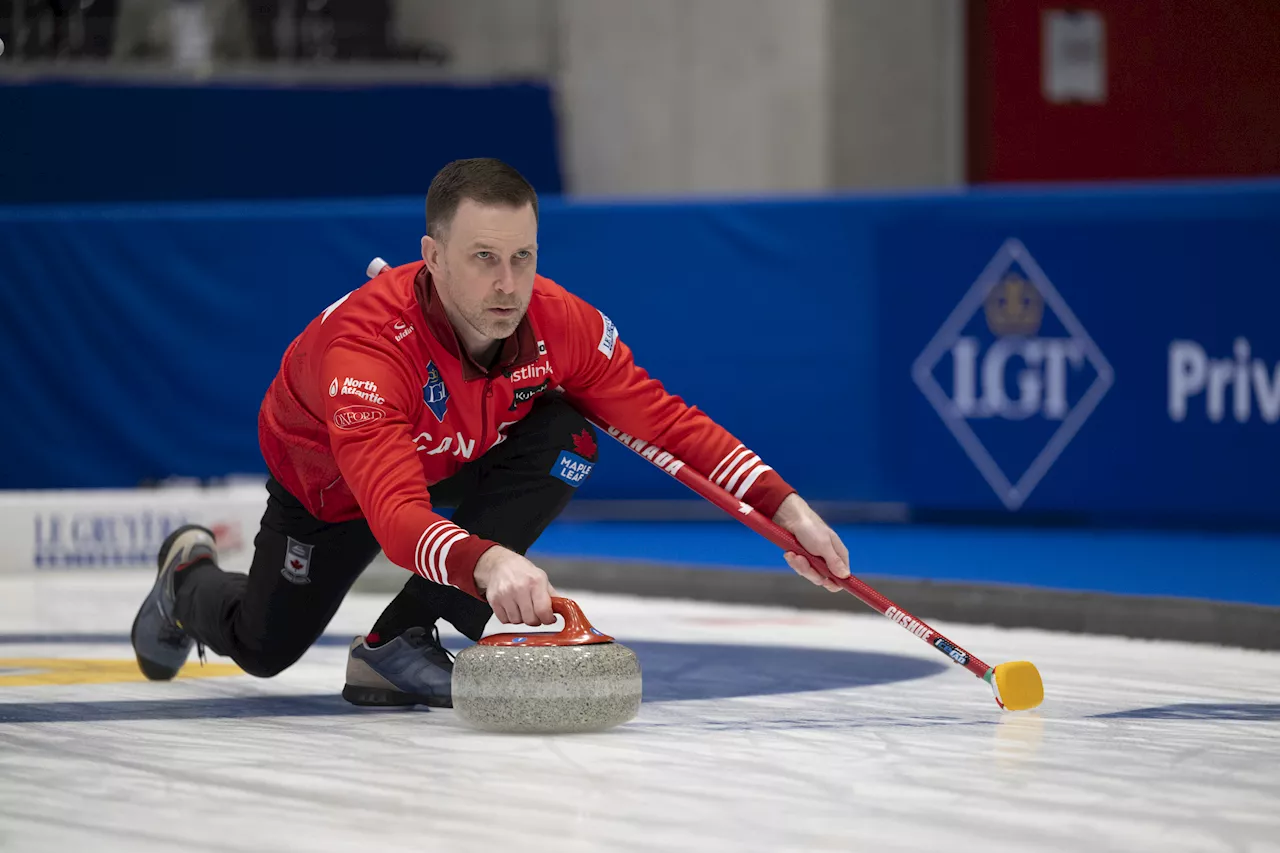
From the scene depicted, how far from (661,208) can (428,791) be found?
6129mm

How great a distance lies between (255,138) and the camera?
41.0 feet

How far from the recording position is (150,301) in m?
9.06

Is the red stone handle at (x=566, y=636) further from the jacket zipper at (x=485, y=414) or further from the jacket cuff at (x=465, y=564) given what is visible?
the jacket zipper at (x=485, y=414)

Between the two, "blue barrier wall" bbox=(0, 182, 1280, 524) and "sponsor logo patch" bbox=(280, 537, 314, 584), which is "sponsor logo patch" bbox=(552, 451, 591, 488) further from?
"blue barrier wall" bbox=(0, 182, 1280, 524)

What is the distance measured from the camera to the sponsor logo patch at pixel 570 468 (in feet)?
13.2

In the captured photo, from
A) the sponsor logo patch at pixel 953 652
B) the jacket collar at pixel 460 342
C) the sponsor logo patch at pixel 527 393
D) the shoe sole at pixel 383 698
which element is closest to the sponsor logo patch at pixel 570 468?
the sponsor logo patch at pixel 527 393

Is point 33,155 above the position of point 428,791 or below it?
above

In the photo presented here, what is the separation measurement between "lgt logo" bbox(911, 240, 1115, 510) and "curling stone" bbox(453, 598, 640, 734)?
16.7 ft

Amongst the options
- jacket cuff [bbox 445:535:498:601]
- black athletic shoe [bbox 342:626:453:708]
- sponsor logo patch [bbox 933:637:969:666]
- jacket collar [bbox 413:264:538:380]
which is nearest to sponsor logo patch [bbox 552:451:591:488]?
jacket collar [bbox 413:264:538:380]

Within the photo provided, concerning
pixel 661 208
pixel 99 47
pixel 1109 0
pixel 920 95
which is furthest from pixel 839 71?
pixel 99 47

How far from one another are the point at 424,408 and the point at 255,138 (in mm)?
9194

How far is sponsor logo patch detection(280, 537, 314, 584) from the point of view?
4.11 metres

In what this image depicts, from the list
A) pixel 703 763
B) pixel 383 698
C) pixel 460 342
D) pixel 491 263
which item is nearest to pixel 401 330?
pixel 460 342

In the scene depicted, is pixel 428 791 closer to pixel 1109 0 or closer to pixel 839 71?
pixel 839 71
